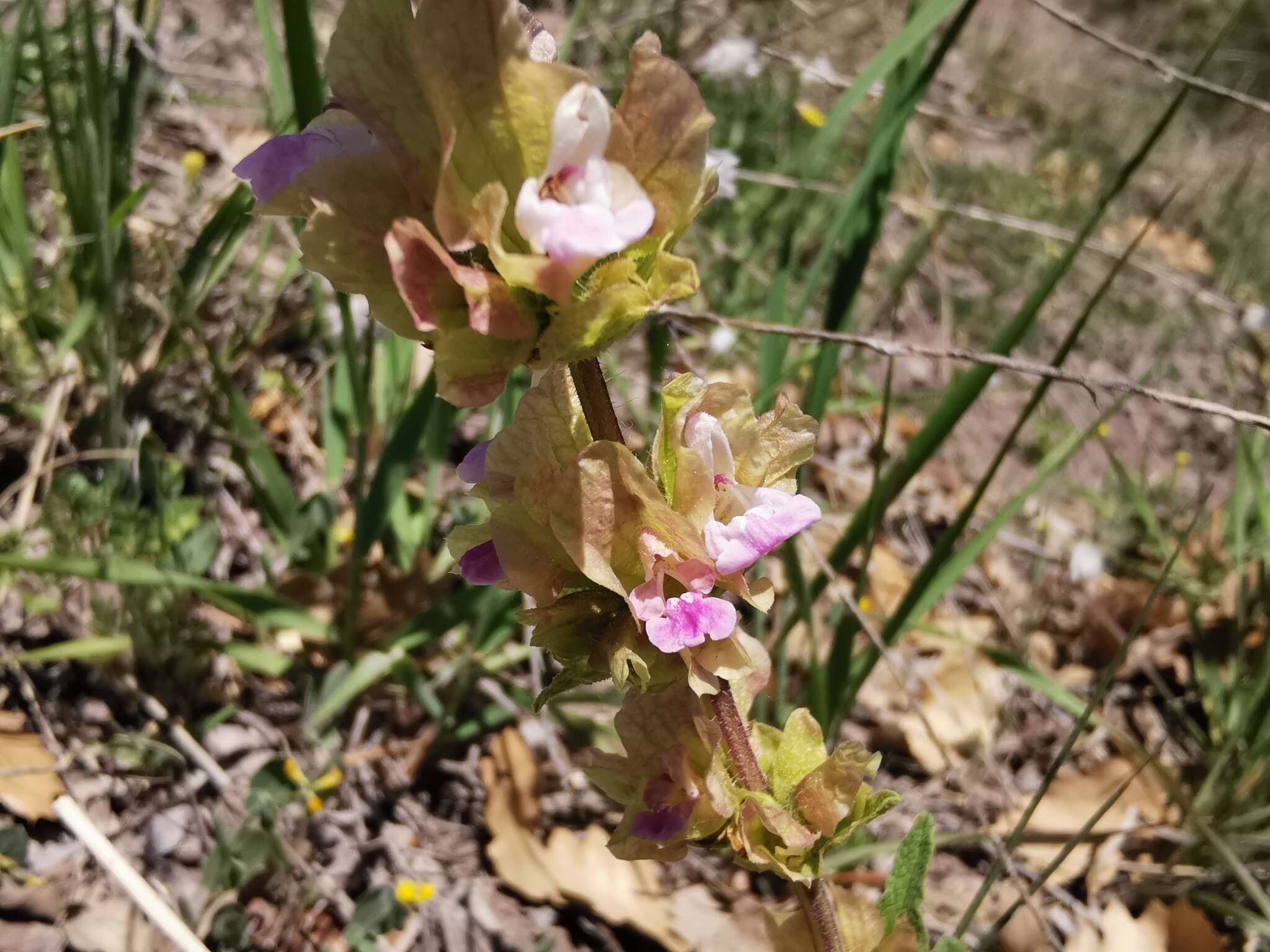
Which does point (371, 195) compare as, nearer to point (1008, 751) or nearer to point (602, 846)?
point (602, 846)

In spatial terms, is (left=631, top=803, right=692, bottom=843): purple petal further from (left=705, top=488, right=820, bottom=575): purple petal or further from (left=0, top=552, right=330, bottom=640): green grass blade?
(left=0, top=552, right=330, bottom=640): green grass blade

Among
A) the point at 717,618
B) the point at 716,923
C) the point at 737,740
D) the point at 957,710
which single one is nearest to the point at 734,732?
the point at 737,740

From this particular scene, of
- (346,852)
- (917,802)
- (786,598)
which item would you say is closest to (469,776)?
(346,852)

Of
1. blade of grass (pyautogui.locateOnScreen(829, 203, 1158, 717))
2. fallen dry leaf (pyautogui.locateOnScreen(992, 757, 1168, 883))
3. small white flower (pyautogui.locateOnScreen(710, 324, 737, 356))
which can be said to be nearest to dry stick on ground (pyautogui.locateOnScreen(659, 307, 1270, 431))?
blade of grass (pyautogui.locateOnScreen(829, 203, 1158, 717))

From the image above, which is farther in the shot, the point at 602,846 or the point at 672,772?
the point at 602,846

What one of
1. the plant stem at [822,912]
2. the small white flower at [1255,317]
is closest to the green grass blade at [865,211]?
the plant stem at [822,912]

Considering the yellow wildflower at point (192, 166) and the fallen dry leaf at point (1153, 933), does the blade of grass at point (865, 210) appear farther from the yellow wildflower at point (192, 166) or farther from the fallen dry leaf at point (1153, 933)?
the yellow wildflower at point (192, 166)
